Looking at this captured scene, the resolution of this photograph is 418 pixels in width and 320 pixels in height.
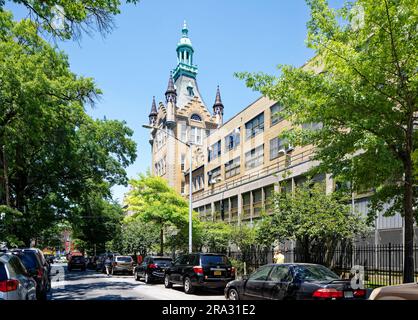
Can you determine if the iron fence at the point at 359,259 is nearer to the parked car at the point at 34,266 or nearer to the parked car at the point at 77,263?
the parked car at the point at 34,266

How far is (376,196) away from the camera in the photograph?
50.8 feet

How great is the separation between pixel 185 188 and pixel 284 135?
51.2 meters

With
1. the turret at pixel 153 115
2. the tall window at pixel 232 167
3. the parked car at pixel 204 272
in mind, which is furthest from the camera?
the turret at pixel 153 115

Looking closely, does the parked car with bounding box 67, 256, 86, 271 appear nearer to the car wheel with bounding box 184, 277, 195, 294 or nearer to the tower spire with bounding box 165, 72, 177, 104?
the car wheel with bounding box 184, 277, 195, 294

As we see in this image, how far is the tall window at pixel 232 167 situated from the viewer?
47281 millimetres

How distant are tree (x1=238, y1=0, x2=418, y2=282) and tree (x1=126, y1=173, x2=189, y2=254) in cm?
1960

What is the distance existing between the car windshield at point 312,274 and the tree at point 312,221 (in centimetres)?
992

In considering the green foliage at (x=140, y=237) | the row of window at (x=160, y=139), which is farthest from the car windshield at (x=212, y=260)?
the row of window at (x=160, y=139)

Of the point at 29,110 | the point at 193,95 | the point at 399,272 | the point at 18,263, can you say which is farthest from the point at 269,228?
the point at 193,95

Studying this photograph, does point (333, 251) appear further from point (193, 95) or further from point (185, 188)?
point (193, 95)

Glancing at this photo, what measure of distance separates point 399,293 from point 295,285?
3700 mm

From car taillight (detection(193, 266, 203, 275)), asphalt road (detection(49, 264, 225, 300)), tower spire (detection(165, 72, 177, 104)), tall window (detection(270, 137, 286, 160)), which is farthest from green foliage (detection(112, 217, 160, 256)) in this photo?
tower spire (detection(165, 72, 177, 104))

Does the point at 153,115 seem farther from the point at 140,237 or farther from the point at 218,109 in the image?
the point at 140,237

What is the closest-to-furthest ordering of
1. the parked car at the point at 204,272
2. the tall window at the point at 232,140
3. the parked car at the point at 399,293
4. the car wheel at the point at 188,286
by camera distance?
the parked car at the point at 399,293 → the parked car at the point at 204,272 → the car wheel at the point at 188,286 → the tall window at the point at 232,140
